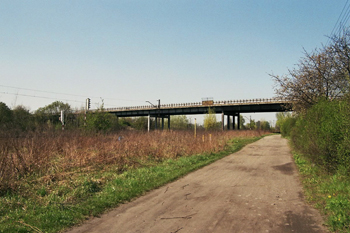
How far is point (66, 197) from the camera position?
6691 mm

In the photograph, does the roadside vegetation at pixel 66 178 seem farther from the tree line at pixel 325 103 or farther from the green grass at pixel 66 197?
the tree line at pixel 325 103

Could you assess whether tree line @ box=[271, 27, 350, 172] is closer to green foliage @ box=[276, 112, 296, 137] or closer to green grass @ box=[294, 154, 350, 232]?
green grass @ box=[294, 154, 350, 232]

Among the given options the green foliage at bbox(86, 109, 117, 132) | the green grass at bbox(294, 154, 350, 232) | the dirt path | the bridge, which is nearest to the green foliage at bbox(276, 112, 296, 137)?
the bridge

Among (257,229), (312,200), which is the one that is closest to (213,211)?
(257,229)

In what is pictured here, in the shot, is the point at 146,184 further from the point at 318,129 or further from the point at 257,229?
the point at 318,129

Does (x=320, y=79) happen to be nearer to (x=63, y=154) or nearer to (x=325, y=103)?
(x=325, y=103)

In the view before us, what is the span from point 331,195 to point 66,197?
7065 millimetres

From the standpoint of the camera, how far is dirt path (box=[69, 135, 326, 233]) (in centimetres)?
497

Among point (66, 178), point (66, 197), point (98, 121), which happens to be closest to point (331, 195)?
point (66, 197)

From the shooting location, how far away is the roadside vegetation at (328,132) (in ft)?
20.0

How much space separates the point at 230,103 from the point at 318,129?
57423 mm

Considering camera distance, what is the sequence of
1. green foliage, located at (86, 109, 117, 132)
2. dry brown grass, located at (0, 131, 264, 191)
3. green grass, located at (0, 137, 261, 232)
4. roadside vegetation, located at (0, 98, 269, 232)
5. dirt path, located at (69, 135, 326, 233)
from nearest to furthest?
dirt path, located at (69, 135, 326, 233) → green grass, located at (0, 137, 261, 232) → roadside vegetation, located at (0, 98, 269, 232) → dry brown grass, located at (0, 131, 264, 191) → green foliage, located at (86, 109, 117, 132)

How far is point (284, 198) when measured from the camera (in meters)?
7.04

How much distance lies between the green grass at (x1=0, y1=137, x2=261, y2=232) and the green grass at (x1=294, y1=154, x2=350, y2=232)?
471cm
